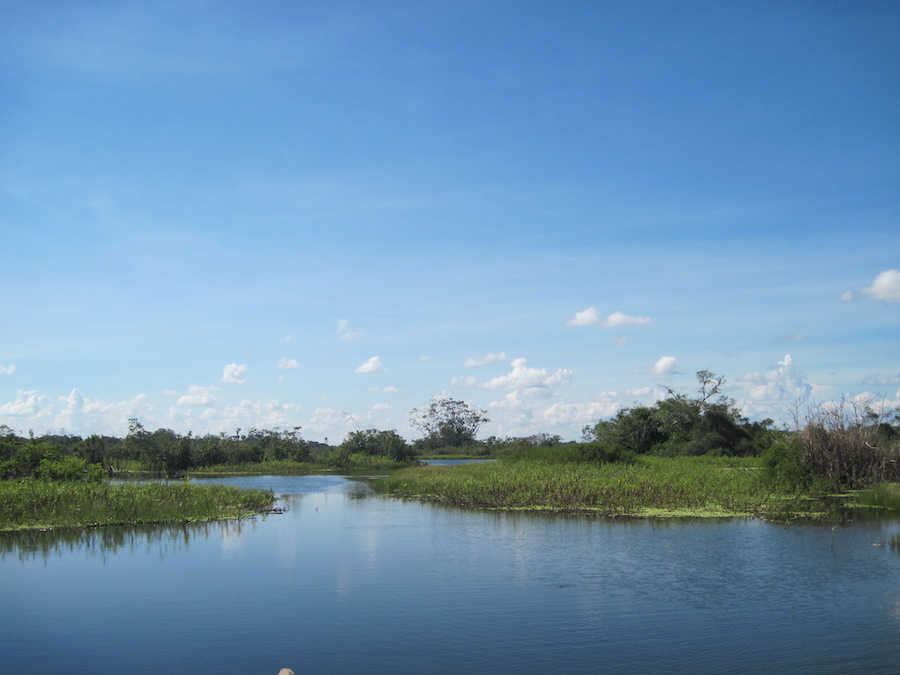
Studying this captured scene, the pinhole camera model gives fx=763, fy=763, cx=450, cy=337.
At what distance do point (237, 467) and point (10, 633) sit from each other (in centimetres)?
4276

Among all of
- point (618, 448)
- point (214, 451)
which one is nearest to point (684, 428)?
point (618, 448)

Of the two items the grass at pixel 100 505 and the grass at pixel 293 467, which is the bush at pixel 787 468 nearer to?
the grass at pixel 100 505

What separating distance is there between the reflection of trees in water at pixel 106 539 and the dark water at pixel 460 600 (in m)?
0.12

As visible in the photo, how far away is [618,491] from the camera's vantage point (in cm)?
2686

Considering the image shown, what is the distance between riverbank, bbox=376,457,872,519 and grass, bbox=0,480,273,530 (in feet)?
28.7

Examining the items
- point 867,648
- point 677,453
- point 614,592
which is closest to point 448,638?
point 614,592

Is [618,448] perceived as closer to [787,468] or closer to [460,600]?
[787,468]

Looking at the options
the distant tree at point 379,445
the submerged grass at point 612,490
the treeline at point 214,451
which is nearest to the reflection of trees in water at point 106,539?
the submerged grass at point 612,490

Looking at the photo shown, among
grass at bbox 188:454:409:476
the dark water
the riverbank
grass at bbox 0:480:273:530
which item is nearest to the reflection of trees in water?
the dark water

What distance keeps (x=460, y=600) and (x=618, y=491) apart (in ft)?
45.9

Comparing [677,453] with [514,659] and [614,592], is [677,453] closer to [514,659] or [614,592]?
[614,592]

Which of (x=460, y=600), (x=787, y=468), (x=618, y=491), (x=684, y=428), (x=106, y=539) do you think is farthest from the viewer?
(x=684, y=428)

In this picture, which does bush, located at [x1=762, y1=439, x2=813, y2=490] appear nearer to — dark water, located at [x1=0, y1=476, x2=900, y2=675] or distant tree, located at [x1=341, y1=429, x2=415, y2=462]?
dark water, located at [x1=0, y1=476, x2=900, y2=675]

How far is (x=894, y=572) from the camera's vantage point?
15844mm
